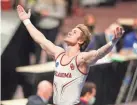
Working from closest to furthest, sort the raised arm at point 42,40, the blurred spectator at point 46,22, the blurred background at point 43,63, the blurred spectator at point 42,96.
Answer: the raised arm at point 42,40 → the blurred spectator at point 42,96 → the blurred background at point 43,63 → the blurred spectator at point 46,22

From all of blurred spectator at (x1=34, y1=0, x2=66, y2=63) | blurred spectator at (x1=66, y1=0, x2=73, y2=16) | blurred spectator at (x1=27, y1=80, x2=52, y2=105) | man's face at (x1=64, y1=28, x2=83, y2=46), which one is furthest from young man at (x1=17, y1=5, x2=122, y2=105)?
blurred spectator at (x1=66, y1=0, x2=73, y2=16)

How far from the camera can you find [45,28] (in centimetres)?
819

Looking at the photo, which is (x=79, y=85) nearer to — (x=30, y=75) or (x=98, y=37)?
(x=30, y=75)

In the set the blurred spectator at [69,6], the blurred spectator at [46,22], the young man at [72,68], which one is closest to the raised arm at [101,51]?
the young man at [72,68]

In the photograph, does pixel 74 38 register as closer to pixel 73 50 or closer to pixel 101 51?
pixel 73 50

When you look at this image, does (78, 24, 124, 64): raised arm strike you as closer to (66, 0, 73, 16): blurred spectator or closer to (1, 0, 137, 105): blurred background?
(1, 0, 137, 105): blurred background

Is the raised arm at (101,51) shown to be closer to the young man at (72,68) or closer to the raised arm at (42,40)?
the young man at (72,68)

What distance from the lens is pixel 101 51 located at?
3.78 metres

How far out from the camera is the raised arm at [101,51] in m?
3.73

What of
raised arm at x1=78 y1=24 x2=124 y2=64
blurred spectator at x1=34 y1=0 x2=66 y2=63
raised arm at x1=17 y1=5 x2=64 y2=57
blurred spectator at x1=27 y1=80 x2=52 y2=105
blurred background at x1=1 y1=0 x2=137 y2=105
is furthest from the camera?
blurred spectator at x1=34 y1=0 x2=66 y2=63

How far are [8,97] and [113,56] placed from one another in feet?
5.33

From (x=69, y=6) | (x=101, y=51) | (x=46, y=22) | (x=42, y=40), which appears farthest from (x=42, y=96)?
(x=69, y=6)

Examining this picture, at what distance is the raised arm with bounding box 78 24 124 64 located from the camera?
3729 millimetres

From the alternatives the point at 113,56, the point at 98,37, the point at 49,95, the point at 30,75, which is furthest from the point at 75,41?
the point at 98,37
